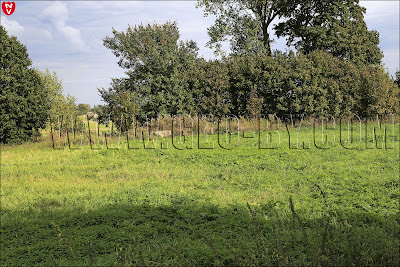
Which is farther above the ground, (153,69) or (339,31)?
(339,31)

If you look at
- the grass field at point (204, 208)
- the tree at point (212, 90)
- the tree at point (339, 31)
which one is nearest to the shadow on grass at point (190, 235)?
the grass field at point (204, 208)

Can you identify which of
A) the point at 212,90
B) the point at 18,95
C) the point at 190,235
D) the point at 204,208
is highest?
the point at 212,90

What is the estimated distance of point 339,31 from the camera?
22.0 m

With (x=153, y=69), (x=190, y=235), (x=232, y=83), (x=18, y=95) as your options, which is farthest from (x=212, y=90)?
(x=190, y=235)

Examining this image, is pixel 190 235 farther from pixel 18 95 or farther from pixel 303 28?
pixel 303 28

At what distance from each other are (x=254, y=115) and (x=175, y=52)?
5479mm

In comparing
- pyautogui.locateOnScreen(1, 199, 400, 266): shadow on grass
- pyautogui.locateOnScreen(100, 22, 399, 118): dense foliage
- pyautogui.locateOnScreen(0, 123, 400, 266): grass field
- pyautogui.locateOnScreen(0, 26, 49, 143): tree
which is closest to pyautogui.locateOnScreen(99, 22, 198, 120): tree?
pyautogui.locateOnScreen(100, 22, 399, 118): dense foliage

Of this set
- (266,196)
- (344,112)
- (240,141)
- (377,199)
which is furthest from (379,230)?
(344,112)

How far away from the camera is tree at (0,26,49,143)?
1538cm

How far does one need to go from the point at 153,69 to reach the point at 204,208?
13128mm

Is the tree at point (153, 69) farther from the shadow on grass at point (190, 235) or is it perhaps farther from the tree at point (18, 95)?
the shadow on grass at point (190, 235)

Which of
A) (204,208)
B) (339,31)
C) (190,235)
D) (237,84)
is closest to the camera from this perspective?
(190,235)

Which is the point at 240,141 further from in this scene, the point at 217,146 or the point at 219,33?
the point at 219,33

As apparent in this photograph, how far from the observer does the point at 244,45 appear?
2339 centimetres
